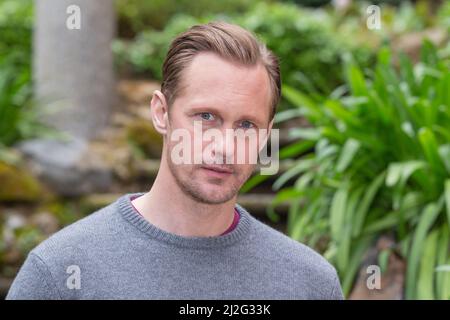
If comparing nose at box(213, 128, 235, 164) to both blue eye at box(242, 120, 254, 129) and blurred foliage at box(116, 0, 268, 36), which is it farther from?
blurred foliage at box(116, 0, 268, 36)

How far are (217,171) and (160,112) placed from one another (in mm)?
236

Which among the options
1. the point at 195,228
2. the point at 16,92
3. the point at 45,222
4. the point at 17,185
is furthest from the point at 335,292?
the point at 16,92

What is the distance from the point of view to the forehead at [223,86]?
5.69 ft

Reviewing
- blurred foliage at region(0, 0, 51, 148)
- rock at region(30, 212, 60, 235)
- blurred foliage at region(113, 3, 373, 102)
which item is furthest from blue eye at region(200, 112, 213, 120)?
blurred foliage at region(113, 3, 373, 102)

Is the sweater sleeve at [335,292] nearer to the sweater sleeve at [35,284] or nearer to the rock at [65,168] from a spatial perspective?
the sweater sleeve at [35,284]

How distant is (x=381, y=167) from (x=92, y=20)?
10.5 feet

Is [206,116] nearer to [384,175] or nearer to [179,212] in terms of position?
[179,212]

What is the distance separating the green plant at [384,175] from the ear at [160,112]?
6.62 feet

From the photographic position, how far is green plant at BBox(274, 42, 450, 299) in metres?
3.73

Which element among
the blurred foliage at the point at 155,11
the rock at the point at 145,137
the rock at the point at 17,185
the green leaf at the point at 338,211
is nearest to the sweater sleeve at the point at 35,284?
the green leaf at the point at 338,211

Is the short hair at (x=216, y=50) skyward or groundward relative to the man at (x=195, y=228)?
skyward

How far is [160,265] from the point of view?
1.76m

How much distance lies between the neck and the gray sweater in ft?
0.09

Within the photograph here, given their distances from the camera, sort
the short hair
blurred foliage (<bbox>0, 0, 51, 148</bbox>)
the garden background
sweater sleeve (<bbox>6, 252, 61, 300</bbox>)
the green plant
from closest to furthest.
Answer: sweater sleeve (<bbox>6, 252, 61, 300</bbox>) → the short hair → the green plant → the garden background → blurred foliage (<bbox>0, 0, 51, 148</bbox>)
